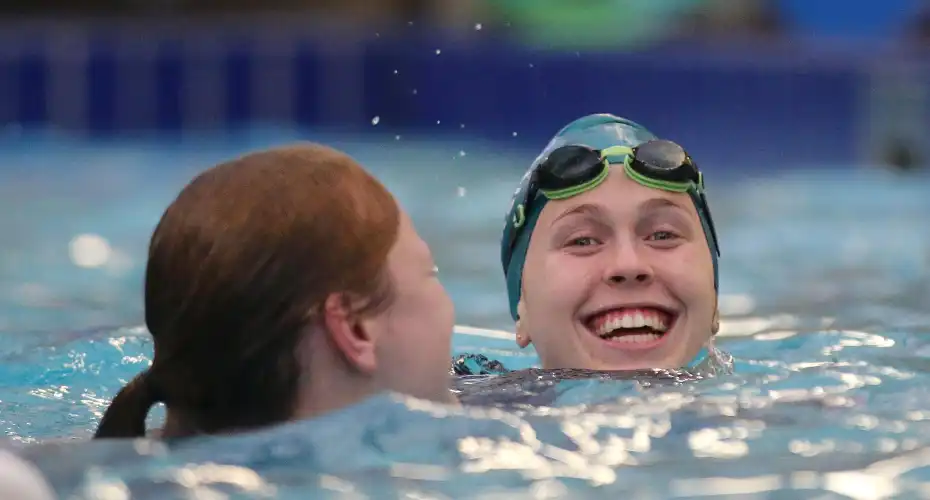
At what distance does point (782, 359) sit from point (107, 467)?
262 cm

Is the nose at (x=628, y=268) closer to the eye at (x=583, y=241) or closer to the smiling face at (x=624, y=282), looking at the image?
the smiling face at (x=624, y=282)

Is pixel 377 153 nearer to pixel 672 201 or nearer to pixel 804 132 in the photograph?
pixel 804 132

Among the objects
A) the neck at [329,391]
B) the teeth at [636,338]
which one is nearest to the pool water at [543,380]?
the neck at [329,391]

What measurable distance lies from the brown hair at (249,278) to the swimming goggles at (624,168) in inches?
43.7

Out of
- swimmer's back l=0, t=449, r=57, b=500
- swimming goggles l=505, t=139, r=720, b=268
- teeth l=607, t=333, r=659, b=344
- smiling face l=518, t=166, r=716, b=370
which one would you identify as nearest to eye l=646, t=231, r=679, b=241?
smiling face l=518, t=166, r=716, b=370

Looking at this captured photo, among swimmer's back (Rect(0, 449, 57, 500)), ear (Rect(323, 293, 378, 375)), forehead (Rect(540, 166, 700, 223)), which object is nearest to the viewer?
swimmer's back (Rect(0, 449, 57, 500))

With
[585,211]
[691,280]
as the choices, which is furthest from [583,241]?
[691,280]

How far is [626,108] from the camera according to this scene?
33.6 ft

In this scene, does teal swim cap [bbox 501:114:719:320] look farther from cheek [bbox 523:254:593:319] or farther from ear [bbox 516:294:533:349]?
cheek [bbox 523:254:593:319]

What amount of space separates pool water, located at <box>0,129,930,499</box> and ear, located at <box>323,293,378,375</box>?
0.09m

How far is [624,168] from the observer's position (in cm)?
365

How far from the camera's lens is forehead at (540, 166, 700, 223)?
3.57 m

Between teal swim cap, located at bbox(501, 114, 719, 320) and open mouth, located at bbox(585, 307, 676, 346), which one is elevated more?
teal swim cap, located at bbox(501, 114, 719, 320)

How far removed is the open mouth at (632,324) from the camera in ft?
11.6
